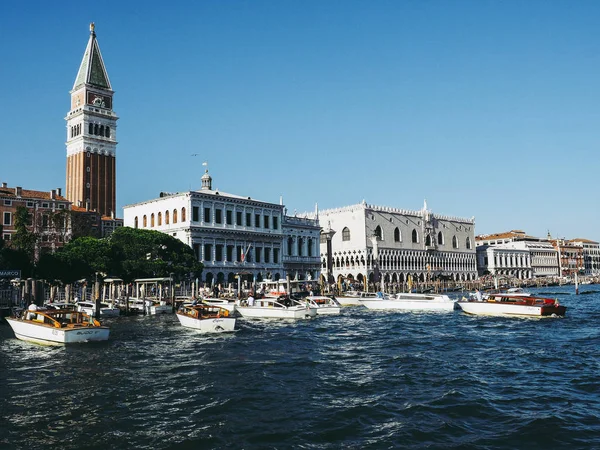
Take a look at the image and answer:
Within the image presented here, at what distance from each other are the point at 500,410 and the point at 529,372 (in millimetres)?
5420

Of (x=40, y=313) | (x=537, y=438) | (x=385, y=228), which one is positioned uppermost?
(x=385, y=228)

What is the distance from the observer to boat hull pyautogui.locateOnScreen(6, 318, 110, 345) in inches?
1008

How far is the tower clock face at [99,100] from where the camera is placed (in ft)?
321

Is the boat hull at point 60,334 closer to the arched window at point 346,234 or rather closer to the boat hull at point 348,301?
the boat hull at point 348,301

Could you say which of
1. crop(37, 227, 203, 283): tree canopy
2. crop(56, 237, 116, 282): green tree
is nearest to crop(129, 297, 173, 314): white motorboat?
crop(37, 227, 203, 283): tree canopy

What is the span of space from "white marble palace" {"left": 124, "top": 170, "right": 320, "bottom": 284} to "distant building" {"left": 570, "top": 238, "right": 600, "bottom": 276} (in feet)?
357

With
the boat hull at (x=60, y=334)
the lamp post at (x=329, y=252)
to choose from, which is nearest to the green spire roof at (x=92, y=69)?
the lamp post at (x=329, y=252)

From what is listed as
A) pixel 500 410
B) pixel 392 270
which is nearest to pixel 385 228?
pixel 392 270

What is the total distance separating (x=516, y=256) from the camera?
12925 cm

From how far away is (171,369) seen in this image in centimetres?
Result: 1959

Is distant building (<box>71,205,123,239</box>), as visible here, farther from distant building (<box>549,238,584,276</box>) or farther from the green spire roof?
distant building (<box>549,238,584,276</box>)

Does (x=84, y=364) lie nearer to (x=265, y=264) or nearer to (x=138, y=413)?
(x=138, y=413)

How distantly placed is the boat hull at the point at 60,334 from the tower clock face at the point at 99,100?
3076 inches

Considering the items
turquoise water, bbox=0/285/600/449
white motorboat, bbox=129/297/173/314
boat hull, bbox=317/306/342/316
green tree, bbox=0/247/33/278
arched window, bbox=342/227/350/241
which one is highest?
arched window, bbox=342/227/350/241
